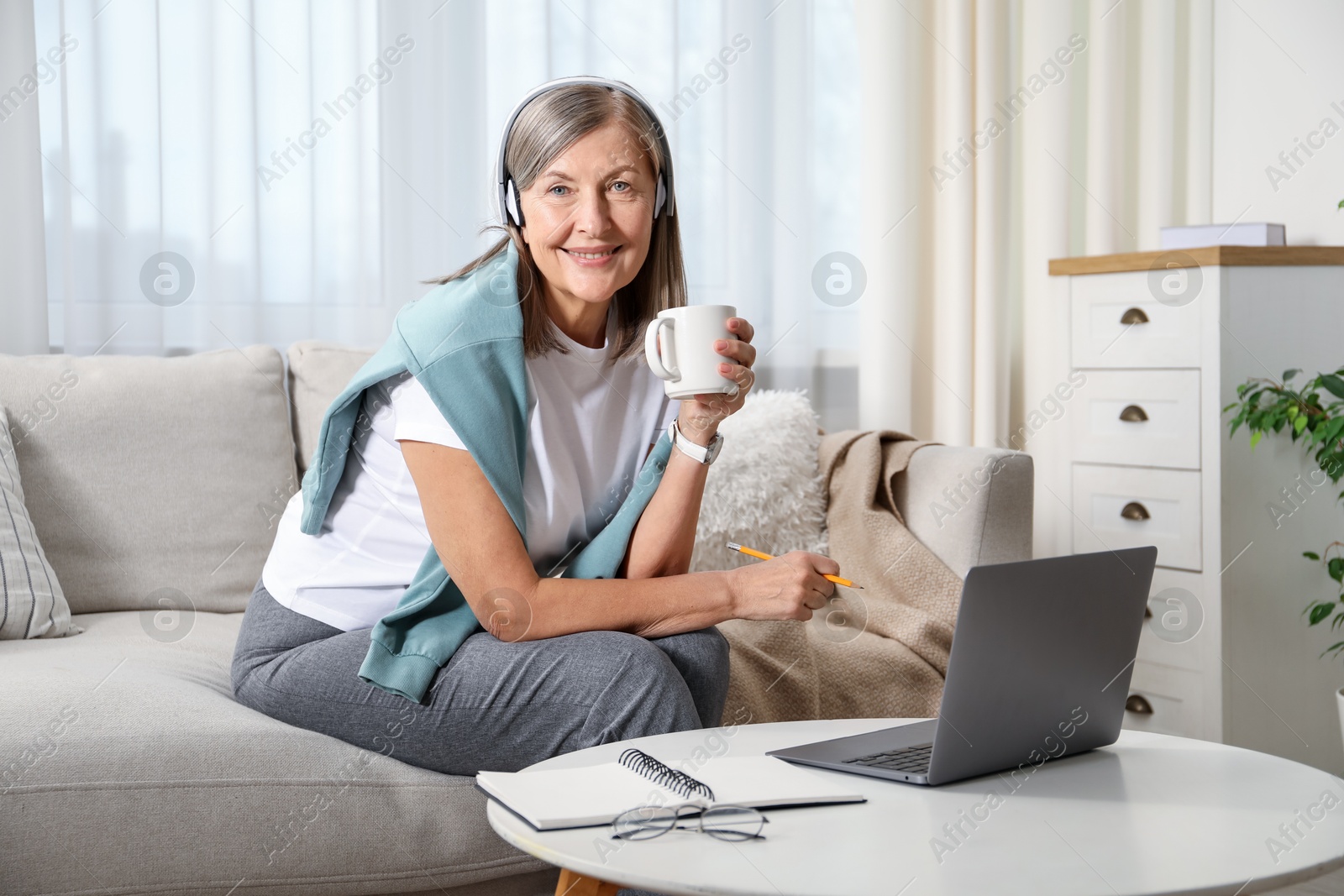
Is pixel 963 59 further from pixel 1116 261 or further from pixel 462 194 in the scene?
pixel 462 194

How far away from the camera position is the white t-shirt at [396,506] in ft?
3.81

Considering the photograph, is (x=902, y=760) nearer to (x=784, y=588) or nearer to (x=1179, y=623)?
(x=784, y=588)

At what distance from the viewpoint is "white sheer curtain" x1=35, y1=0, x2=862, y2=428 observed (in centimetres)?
200

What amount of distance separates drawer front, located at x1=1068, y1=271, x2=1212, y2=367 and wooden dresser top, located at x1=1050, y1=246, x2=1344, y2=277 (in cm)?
3

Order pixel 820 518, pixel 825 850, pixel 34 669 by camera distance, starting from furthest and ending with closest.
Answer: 1. pixel 820 518
2. pixel 34 669
3. pixel 825 850

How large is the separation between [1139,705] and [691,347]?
5.21 feet

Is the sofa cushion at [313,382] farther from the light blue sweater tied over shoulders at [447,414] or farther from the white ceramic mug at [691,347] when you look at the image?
the white ceramic mug at [691,347]

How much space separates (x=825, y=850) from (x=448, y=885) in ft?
2.05

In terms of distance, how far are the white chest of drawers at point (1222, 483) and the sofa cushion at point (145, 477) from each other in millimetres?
1581

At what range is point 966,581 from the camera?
73 centimetres

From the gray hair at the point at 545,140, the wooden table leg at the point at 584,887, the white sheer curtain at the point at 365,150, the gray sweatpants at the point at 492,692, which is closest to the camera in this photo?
the wooden table leg at the point at 584,887

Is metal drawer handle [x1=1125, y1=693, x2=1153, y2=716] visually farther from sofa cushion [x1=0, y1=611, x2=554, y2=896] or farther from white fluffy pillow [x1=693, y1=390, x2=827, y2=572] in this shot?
sofa cushion [x1=0, y1=611, x2=554, y2=896]

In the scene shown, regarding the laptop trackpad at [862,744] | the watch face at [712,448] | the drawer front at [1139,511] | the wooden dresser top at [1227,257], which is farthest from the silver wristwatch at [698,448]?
the wooden dresser top at [1227,257]

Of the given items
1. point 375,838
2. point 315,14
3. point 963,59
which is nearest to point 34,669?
point 375,838
